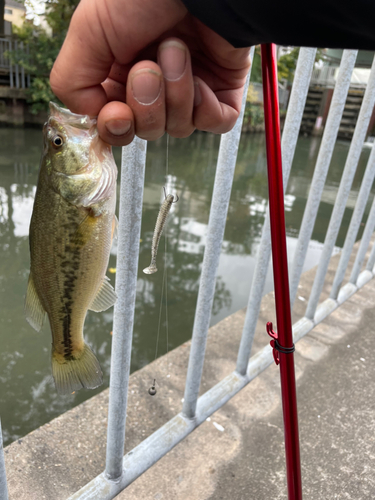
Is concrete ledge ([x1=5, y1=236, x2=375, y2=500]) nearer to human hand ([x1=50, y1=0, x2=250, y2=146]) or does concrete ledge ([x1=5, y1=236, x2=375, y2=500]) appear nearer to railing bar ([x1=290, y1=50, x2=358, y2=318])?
railing bar ([x1=290, y1=50, x2=358, y2=318])

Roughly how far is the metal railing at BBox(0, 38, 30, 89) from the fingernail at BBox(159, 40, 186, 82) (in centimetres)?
1304

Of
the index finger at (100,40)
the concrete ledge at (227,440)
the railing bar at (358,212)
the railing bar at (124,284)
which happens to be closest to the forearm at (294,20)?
the index finger at (100,40)

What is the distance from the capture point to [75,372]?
1014 mm

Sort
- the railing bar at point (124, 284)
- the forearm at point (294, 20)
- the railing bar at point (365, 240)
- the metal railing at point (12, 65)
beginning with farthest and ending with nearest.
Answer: the metal railing at point (12, 65), the railing bar at point (365, 240), the railing bar at point (124, 284), the forearm at point (294, 20)

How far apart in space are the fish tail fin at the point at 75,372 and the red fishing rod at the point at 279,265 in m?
0.59

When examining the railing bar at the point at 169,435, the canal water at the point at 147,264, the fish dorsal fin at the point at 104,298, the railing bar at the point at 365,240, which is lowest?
the canal water at the point at 147,264

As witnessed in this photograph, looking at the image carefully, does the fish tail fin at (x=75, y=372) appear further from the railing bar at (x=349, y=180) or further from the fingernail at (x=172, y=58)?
the railing bar at (x=349, y=180)

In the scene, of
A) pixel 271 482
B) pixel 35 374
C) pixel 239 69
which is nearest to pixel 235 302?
pixel 35 374

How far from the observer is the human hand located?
2.62 feet

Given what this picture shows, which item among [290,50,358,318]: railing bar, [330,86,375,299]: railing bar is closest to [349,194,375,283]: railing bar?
[330,86,375,299]: railing bar

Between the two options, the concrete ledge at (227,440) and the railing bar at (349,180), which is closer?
the concrete ledge at (227,440)

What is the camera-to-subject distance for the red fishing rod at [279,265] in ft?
3.81

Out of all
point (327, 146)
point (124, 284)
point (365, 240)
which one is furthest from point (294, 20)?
point (365, 240)

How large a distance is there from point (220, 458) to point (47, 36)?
12.7 meters
